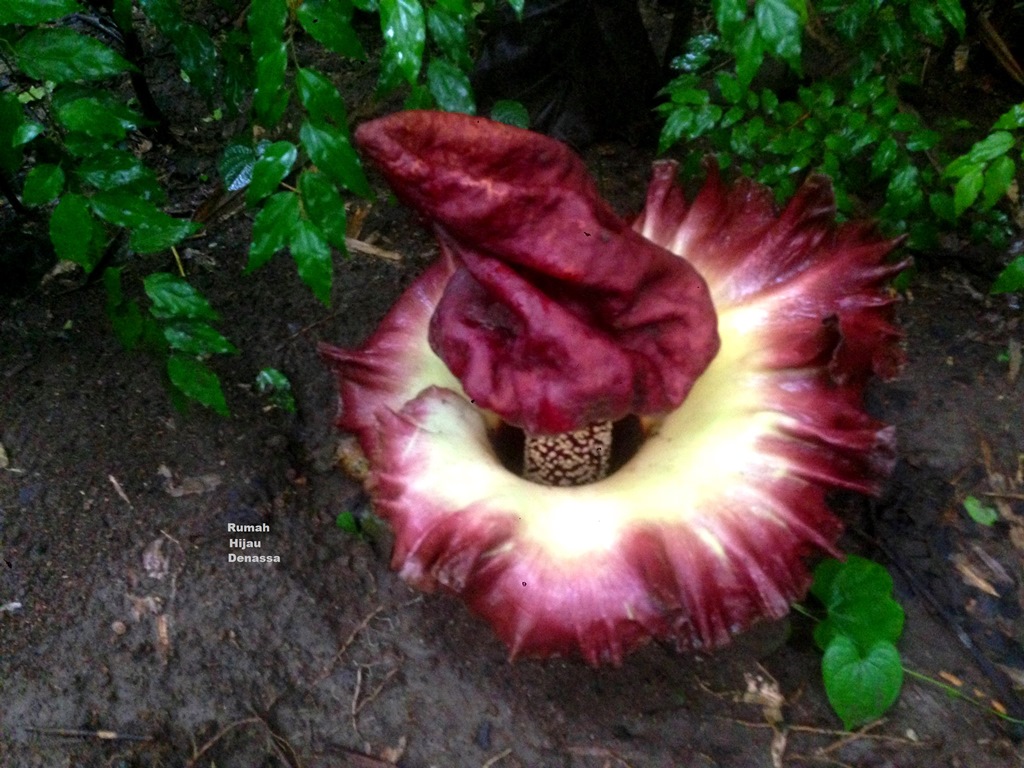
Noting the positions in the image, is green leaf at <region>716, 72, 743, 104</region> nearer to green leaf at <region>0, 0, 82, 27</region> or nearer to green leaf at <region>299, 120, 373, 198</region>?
green leaf at <region>299, 120, 373, 198</region>

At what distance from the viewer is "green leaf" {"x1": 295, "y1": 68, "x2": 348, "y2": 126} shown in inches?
65.6

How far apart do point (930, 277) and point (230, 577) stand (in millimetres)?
2008

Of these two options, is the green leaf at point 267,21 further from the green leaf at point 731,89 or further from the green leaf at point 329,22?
the green leaf at point 731,89

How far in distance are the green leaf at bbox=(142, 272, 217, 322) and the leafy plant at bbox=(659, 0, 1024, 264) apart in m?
1.16

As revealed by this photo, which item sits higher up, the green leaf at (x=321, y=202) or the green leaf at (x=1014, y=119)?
the green leaf at (x=1014, y=119)

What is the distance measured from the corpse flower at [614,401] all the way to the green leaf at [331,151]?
306 millimetres

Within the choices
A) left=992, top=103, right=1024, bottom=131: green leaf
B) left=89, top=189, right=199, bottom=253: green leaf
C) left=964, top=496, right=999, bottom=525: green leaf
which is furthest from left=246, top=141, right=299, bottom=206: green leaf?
left=964, top=496, right=999, bottom=525: green leaf

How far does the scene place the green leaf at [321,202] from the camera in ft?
5.70

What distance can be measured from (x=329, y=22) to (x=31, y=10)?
0.48 metres

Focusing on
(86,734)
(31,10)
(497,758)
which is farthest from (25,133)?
(497,758)

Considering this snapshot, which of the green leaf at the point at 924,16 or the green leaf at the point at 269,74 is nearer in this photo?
the green leaf at the point at 269,74

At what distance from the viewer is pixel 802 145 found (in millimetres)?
2203

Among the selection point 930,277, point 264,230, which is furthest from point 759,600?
point 930,277

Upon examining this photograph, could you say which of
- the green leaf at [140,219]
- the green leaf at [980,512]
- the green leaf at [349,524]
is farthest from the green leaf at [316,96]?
the green leaf at [980,512]
